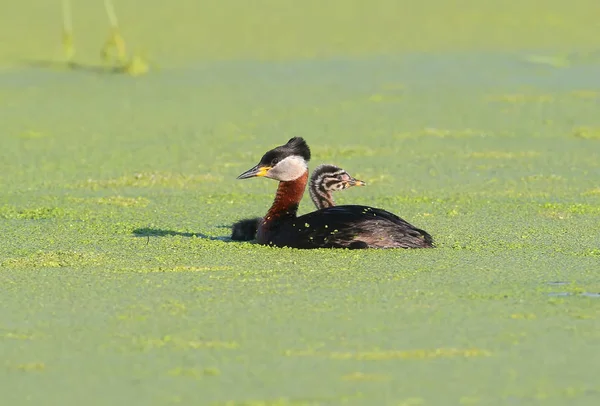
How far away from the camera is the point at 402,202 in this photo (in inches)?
332

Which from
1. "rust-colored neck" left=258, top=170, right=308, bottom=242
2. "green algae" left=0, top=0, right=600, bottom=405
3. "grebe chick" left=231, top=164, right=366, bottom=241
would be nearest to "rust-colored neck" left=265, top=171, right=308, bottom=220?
"rust-colored neck" left=258, top=170, right=308, bottom=242

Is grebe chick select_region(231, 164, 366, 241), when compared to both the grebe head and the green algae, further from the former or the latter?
the grebe head

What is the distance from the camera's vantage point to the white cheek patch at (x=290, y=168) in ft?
24.3

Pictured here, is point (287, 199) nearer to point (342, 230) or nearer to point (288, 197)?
point (288, 197)

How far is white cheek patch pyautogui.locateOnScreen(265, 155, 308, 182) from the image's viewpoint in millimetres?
7395

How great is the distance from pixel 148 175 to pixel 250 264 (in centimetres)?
301

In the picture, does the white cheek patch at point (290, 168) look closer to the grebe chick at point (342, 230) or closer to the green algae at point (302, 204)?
the grebe chick at point (342, 230)

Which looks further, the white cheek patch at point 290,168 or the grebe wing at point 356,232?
the white cheek patch at point 290,168

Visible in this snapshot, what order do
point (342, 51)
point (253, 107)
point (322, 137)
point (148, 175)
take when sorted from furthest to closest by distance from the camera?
point (342, 51)
point (253, 107)
point (322, 137)
point (148, 175)

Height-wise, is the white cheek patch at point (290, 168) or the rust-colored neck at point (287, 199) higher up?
the white cheek patch at point (290, 168)

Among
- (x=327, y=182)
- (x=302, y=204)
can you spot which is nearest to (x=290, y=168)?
(x=327, y=182)

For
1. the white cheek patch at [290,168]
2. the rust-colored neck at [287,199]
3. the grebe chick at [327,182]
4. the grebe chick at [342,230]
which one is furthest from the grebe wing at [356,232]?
the grebe chick at [327,182]

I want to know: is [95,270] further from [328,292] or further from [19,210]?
[19,210]

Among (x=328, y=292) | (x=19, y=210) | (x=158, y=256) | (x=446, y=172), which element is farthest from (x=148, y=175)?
(x=328, y=292)
